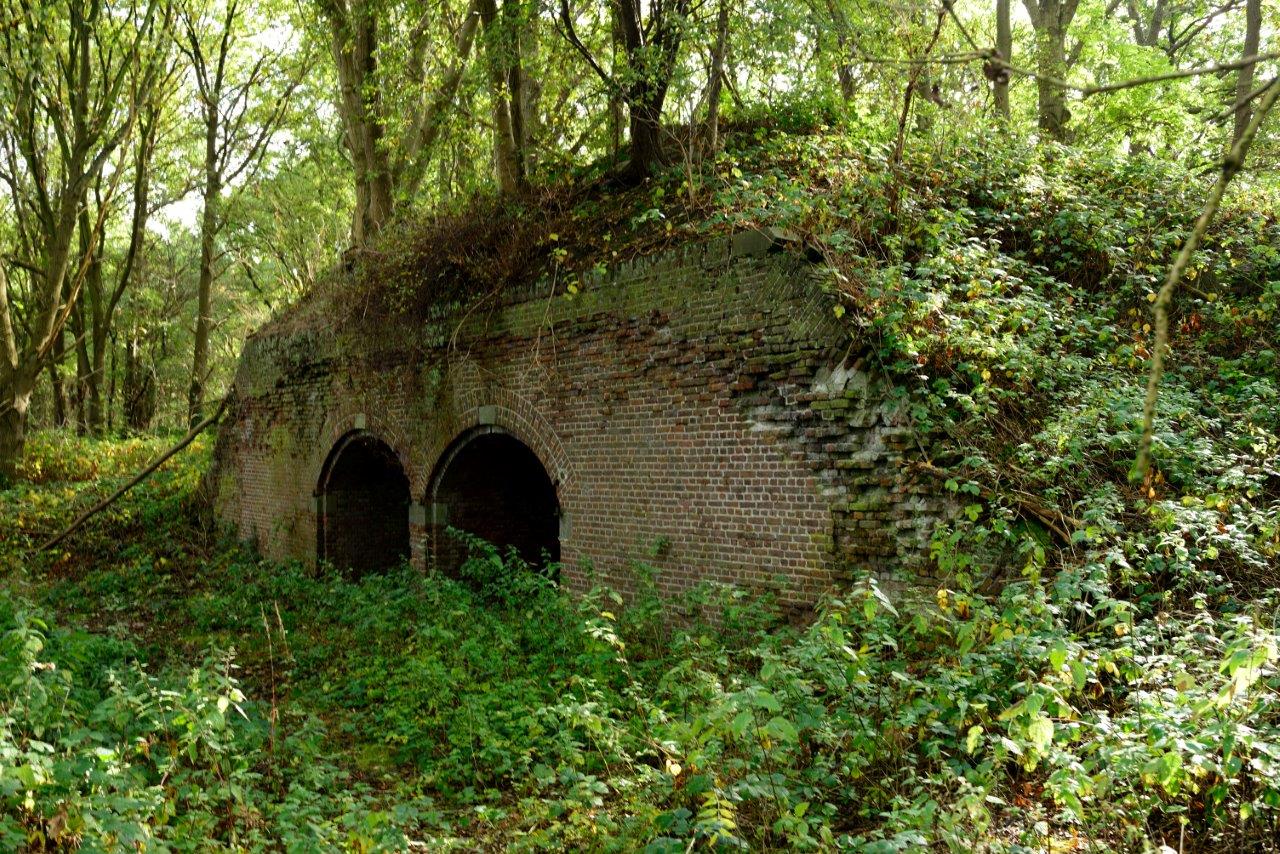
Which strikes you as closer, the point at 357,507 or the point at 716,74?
the point at 716,74

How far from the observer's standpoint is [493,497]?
11719mm

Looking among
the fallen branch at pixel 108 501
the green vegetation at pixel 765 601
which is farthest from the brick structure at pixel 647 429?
the fallen branch at pixel 108 501

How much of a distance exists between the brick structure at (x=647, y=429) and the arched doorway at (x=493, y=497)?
3 centimetres

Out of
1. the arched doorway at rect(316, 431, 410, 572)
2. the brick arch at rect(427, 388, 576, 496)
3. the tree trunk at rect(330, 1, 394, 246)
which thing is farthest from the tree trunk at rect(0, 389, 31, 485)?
the brick arch at rect(427, 388, 576, 496)

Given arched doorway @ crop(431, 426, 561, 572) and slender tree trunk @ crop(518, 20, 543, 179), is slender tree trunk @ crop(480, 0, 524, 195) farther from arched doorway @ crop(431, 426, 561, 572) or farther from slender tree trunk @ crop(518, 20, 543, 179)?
arched doorway @ crop(431, 426, 561, 572)

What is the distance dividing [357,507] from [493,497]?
309 cm

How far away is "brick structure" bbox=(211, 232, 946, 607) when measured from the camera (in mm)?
6984

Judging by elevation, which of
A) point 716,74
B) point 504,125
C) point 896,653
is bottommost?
point 896,653

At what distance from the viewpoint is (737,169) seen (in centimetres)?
945

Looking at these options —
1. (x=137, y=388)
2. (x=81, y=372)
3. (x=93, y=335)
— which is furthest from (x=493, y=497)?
(x=137, y=388)

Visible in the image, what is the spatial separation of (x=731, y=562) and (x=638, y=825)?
3.46m

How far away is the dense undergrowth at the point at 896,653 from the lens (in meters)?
4.02

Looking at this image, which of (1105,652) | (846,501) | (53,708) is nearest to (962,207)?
(846,501)

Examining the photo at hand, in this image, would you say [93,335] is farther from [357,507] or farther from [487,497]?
[487,497]
